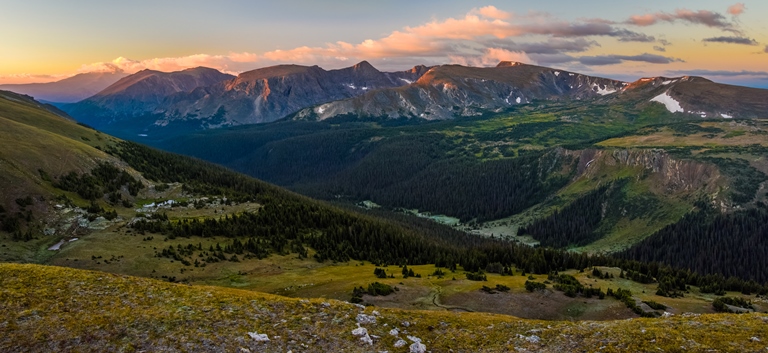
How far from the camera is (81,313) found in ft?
90.5

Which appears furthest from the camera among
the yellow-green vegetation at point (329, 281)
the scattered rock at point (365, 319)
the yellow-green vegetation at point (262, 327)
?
the yellow-green vegetation at point (329, 281)

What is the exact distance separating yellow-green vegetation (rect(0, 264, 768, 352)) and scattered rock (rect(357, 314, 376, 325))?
0.13 metres

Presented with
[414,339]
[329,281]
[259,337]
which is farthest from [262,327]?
[329,281]

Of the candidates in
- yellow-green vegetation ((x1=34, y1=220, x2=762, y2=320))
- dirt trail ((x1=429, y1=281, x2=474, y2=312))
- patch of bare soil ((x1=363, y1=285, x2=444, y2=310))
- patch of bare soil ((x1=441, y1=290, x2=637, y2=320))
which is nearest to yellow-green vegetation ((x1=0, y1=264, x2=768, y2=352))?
patch of bare soil ((x1=363, y1=285, x2=444, y2=310))

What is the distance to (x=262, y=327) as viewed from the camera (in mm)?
28516

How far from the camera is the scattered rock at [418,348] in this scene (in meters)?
26.9

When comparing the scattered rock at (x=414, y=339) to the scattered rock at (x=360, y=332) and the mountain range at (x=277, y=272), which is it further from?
the scattered rock at (x=360, y=332)

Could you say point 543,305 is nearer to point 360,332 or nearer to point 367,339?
point 360,332

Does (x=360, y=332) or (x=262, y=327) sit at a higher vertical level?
(x=262, y=327)

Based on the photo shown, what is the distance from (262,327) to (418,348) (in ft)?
33.6

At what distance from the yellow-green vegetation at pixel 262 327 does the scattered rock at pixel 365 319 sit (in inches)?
4.9

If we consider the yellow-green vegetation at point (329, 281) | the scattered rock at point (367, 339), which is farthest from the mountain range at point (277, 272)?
the yellow-green vegetation at point (329, 281)

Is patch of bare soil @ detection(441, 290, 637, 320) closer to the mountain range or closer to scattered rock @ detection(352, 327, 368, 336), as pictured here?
the mountain range

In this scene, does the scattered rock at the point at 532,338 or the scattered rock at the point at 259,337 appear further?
the scattered rock at the point at 532,338
